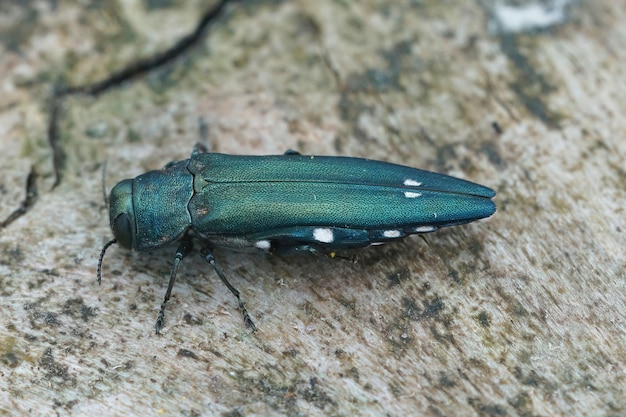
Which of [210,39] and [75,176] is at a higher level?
[210,39]

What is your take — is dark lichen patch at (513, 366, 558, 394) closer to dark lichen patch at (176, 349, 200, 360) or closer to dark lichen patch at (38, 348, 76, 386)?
dark lichen patch at (176, 349, 200, 360)

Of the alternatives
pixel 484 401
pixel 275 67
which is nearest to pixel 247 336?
pixel 484 401

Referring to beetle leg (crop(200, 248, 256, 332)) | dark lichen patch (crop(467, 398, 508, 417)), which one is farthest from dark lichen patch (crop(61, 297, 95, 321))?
dark lichen patch (crop(467, 398, 508, 417))

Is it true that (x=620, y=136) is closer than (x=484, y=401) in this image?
No

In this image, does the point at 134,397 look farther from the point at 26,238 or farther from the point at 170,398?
the point at 26,238

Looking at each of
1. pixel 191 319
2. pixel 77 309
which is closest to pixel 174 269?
pixel 191 319

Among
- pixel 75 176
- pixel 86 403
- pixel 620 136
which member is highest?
pixel 620 136
